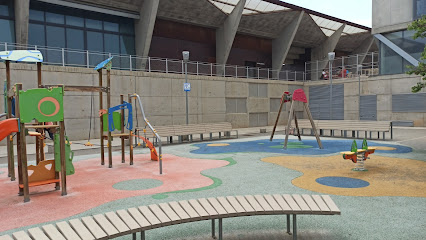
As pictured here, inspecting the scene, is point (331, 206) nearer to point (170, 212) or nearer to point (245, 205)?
point (245, 205)

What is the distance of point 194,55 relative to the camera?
29.1 metres

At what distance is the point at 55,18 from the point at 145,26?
244 inches

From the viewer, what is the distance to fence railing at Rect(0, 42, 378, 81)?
18145 millimetres

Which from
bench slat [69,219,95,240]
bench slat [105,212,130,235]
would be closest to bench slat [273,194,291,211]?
bench slat [105,212,130,235]

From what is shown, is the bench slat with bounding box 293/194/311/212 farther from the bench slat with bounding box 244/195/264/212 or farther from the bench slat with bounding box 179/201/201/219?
the bench slat with bounding box 179/201/201/219

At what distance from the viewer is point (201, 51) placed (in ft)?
97.2

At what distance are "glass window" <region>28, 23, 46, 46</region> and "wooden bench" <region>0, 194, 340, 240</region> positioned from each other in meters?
21.0

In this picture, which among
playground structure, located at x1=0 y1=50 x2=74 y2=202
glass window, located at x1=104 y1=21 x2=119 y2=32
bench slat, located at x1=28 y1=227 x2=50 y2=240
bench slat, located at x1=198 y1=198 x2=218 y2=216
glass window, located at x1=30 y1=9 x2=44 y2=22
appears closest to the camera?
bench slat, located at x1=28 y1=227 x2=50 y2=240

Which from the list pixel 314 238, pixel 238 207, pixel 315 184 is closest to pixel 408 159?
pixel 315 184

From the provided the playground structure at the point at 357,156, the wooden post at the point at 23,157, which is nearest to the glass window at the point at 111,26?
the wooden post at the point at 23,157

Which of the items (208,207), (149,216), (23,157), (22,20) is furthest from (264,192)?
(22,20)

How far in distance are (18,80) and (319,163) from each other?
15465mm

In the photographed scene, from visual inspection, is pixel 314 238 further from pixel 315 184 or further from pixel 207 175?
pixel 207 175

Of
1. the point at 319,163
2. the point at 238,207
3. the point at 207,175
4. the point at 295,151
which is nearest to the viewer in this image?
the point at 238,207
